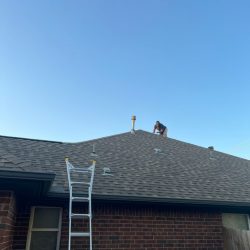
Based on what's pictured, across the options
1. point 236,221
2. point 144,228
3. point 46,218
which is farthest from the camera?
point 236,221

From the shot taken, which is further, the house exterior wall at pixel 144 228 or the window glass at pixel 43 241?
the house exterior wall at pixel 144 228

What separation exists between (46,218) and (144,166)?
3959 mm

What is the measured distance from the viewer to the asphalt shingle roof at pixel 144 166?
6.55m

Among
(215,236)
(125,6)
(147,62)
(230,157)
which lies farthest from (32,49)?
(230,157)

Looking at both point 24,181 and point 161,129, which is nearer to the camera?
point 24,181

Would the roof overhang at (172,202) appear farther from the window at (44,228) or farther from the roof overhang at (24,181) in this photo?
the roof overhang at (24,181)

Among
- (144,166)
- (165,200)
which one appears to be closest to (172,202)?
(165,200)

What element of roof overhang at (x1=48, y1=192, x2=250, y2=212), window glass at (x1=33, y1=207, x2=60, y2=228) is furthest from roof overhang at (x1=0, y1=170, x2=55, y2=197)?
window glass at (x1=33, y1=207, x2=60, y2=228)

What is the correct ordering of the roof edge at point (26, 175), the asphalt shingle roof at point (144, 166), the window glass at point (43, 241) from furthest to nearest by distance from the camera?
the asphalt shingle roof at point (144, 166)
the window glass at point (43, 241)
the roof edge at point (26, 175)

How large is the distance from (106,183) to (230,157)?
28.7ft

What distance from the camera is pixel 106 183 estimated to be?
21.5 feet

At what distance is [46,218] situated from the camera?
5695mm

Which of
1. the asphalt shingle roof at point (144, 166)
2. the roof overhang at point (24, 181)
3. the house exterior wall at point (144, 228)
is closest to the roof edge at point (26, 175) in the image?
the roof overhang at point (24, 181)

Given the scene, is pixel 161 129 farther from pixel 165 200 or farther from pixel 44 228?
pixel 44 228
